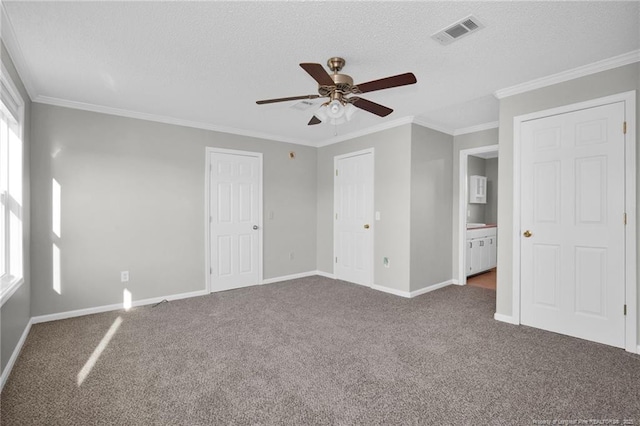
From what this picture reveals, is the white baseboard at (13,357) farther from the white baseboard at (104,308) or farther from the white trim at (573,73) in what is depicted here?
the white trim at (573,73)

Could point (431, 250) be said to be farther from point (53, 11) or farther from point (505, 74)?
point (53, 11)

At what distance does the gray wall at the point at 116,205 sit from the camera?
3.47 m

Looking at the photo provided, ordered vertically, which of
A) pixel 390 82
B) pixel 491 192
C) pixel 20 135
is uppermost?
pixel 390 82

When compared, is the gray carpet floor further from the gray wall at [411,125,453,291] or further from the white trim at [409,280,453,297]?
the gray wall at [411,125,453,291]

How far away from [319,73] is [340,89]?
0.35 meters

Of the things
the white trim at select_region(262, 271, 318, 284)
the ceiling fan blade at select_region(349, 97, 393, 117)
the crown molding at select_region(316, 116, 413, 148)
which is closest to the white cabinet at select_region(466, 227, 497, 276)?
the crown molding at select_region(316, 116, 413, 148)

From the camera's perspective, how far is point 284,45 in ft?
7.84

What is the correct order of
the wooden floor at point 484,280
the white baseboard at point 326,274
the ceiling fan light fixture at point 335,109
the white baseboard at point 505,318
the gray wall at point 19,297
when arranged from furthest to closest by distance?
the white baseboard at point 326,274, the wooden floor at point 484,280, the white baseboard at point 505,318, the ceiling fan light fixture at point 335,109, the gray wall at point 19,297

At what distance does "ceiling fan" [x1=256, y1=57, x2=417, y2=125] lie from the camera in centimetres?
219

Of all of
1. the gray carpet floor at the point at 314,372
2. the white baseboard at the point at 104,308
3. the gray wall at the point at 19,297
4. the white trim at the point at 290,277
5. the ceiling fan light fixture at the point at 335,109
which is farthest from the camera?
the white trim at the point at 290,277

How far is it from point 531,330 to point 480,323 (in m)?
0.45

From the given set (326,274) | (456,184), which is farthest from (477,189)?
(326,274)

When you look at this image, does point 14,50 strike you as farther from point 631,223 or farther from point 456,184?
point 456,184

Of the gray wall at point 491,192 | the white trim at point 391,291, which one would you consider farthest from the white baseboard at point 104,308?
the gray wall at point 491,192
